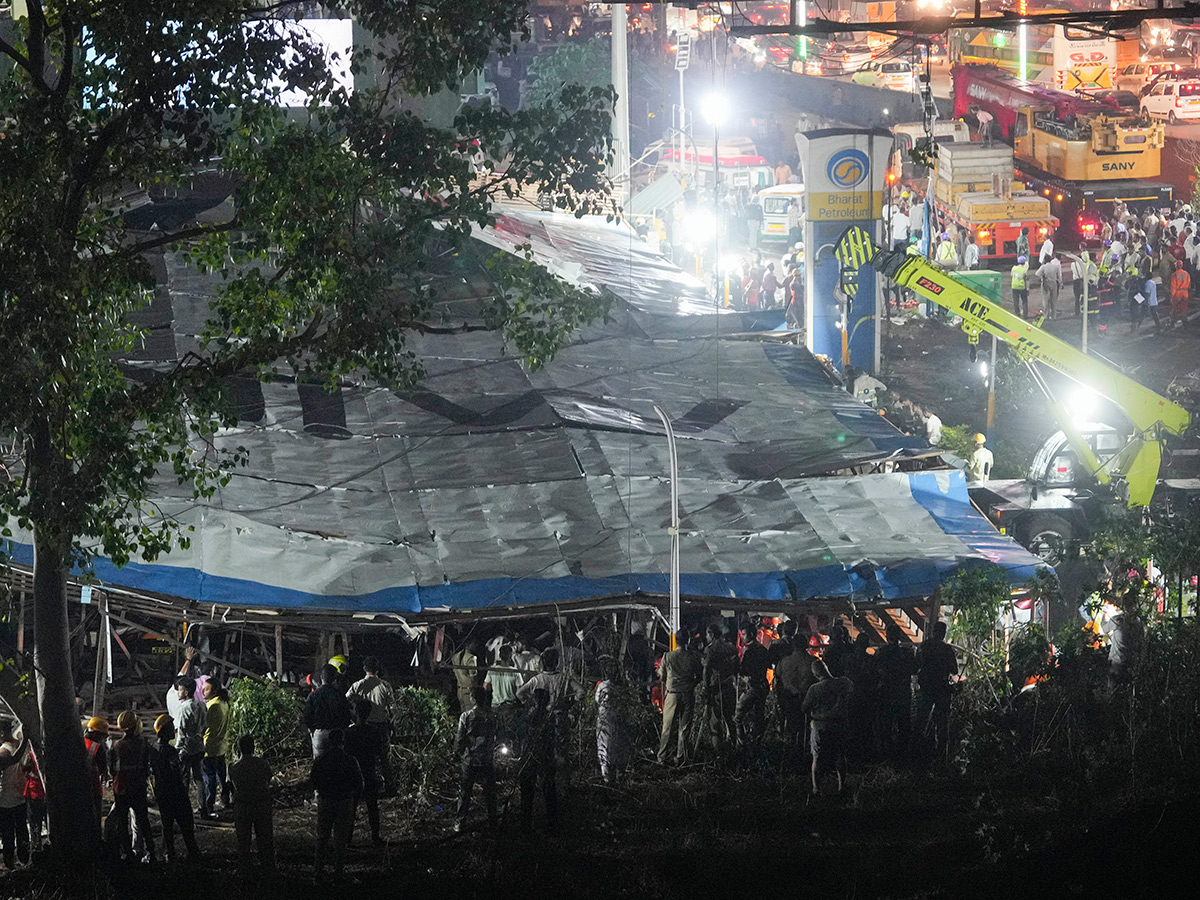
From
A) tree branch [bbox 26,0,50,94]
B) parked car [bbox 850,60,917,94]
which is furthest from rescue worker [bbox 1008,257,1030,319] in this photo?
tree branch [bbox 26,0,50,94]

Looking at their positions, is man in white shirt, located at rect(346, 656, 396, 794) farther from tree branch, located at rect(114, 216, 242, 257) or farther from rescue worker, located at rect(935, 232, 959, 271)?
rescue worker, located at rect(935, 232, 959, 271)

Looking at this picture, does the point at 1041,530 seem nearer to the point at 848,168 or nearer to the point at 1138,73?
the point at 848,168

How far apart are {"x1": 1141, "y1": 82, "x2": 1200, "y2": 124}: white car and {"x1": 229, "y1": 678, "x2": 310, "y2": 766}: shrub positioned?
3974cm

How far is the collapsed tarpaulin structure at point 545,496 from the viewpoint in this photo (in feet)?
49.5

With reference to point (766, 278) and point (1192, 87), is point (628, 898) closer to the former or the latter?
point (766, 278)

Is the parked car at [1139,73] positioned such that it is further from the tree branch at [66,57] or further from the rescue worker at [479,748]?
the tree branch at [66,57]

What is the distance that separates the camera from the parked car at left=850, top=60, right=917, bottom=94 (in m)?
56.0

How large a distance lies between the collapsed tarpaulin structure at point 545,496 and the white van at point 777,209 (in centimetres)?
2203

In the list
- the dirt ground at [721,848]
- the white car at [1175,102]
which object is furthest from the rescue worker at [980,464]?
the white car at [1175,102]

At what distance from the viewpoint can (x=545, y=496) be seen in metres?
16.9

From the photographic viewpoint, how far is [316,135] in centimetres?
1198

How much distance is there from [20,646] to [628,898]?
7.49 metres

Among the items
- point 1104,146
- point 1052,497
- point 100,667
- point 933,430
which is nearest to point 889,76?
point 1104,146

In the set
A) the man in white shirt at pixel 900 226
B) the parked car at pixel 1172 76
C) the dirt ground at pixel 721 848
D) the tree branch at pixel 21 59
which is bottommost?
the dirt ground at pixel 721 848
